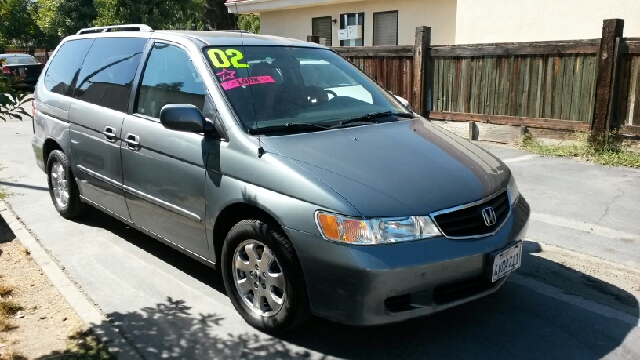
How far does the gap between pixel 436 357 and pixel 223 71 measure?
2.34 meters

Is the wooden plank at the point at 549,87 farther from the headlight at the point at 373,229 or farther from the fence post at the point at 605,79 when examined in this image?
the headlight at the point at 373,229

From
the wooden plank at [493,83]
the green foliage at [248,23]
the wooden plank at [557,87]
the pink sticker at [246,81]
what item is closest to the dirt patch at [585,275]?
the pink sticker at [246,81]

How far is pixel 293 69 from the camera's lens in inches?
178

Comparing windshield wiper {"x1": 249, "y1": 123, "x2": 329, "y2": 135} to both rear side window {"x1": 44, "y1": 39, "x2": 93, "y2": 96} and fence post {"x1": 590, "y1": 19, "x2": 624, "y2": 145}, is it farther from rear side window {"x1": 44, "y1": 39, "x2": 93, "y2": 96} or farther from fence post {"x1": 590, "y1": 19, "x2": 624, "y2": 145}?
fence post {"x1": 590, "y1": 19, "x2": 624, "y2": 145}

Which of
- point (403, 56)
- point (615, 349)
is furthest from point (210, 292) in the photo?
point (403, 56)

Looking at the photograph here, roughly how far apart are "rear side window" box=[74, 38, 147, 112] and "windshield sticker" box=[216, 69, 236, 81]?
1.04 meters

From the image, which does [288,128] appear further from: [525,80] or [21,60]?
[21,60]

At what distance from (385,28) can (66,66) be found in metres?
11.0

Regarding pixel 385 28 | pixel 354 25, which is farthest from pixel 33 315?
pixel 354 25

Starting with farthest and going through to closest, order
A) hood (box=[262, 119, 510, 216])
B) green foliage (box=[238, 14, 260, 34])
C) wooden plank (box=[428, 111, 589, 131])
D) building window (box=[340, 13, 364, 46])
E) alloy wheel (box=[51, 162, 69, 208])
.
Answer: green foliage (box=[238, 14, 260, 34]) < building window (box=[340, 13, 364, 46]) < wooden plank (box=[428, 111, 589, 131]) < alloy wheel (box=[51, 162, 69, 208]) < hood (box=[262, 119, 510, 216])

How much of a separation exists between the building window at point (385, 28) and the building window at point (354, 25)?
506 mm

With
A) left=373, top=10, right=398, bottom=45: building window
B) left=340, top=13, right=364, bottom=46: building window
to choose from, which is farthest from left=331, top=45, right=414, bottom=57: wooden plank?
left=340, top=13, right=364, bottom=46: building window

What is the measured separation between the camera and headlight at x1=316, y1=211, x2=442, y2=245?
3.15 metres

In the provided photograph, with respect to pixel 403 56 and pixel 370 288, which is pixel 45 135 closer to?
pixel 370 288
